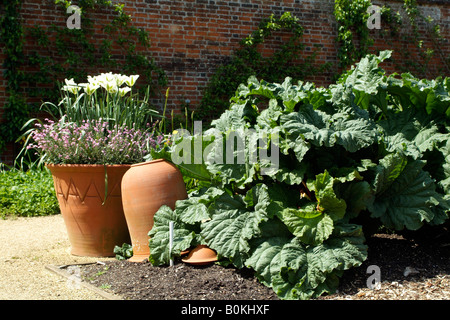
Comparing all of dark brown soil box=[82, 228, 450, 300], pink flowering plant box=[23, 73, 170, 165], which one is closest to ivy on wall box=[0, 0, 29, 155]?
pink flowering plant box=[23, 73, 170, 165]

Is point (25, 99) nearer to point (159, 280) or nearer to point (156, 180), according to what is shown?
point (156, 180)

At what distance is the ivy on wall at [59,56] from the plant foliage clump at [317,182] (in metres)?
4.64

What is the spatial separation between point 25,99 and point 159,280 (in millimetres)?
5237

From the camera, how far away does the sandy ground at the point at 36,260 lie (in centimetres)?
306

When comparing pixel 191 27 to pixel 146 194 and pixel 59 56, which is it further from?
pixel 146 194

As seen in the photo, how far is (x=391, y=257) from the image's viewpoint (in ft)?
10.8

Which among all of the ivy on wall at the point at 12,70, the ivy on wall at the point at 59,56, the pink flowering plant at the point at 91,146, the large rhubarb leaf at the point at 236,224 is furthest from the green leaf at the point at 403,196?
the ivy on wall at the point at 12,70

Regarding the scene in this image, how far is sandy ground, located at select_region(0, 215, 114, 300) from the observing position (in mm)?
3059

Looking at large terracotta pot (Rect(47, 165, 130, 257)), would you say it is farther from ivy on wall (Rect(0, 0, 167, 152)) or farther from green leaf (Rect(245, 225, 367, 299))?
ivy on wall (Rect(0, 0, 167, 152))

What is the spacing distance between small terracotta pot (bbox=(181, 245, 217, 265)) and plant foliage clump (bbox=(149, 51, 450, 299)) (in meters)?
0.07

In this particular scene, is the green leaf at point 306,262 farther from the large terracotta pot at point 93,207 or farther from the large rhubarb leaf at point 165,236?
the large terracotta pot at point 93,207

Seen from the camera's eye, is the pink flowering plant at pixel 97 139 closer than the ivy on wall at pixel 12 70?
Yes

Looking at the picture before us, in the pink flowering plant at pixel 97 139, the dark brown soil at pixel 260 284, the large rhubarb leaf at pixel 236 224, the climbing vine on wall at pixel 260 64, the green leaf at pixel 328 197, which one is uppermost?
the climbing vine on wall at pixel 260 64

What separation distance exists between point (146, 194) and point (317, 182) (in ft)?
4.14
